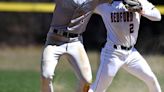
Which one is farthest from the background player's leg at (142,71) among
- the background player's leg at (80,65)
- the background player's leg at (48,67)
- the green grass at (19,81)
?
the green grass at (19,81)

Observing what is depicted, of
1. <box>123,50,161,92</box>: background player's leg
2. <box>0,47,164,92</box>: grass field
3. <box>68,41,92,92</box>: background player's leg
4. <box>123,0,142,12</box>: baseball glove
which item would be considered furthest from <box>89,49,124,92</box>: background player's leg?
<box>0,47,164,92</box>: grass field

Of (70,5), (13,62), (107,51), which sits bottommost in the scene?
(13,62)

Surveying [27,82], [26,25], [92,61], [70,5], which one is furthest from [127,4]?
[26,25]

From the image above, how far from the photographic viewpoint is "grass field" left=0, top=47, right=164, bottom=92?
40.9 ft

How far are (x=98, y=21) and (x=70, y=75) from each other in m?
5.77

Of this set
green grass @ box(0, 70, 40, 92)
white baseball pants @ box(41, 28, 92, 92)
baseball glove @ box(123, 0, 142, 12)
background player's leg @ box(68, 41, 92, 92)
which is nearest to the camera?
baseball glove @ box(123, 0, 142, 12)

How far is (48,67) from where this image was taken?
9016 mm

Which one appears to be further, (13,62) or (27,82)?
(13,62)

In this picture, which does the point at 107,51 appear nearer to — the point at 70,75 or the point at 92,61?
the point at 70,75

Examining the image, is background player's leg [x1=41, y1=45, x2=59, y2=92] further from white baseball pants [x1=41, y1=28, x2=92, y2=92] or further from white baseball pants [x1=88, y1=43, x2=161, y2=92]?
white baseball pants [x1=88, y1=43, x2=161, y2=92]

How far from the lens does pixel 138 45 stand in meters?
18.7

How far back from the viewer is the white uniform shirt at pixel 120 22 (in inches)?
357

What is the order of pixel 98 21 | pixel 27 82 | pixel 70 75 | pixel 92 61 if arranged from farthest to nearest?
pixel 98 21 < pixel 92 61 < pixel 70 75 < pixel 27 82

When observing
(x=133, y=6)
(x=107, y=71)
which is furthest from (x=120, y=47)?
(x=133, y=6)
